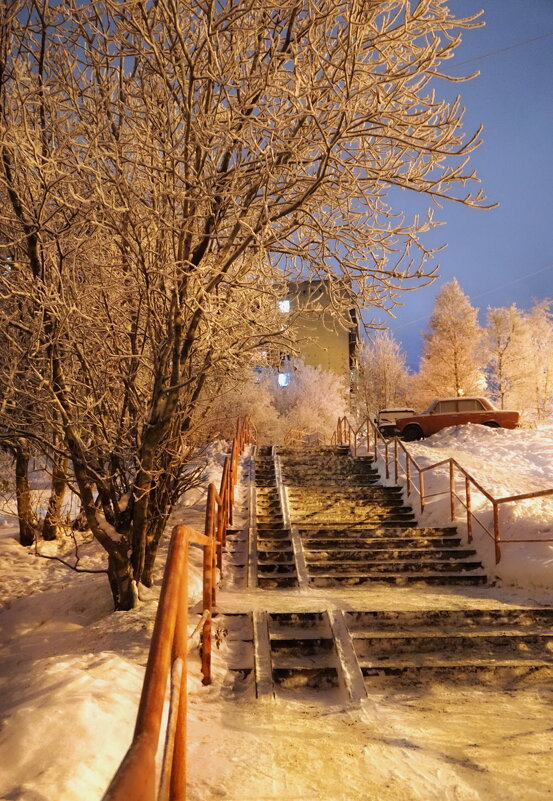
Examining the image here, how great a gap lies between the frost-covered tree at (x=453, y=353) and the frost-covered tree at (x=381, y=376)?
8.19 metres

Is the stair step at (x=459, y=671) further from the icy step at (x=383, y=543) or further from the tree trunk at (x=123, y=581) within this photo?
the icy step at (x=383, y=543)

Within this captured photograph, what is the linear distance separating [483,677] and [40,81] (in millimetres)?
6147

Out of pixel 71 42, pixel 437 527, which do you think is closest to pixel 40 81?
pixel 71 42

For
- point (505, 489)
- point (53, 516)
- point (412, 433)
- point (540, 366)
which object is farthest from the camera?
point (540, 366)

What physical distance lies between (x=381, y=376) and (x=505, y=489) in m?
34.0

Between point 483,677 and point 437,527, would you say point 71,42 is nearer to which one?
point 483,677

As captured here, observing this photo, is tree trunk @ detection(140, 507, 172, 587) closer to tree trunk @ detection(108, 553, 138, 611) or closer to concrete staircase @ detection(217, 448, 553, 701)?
tree trunk @ detection(108, 553, 138, 611)

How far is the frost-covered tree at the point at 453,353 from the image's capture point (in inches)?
1292

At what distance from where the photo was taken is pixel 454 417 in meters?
18.9

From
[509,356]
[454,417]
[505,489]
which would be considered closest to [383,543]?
[505,489]

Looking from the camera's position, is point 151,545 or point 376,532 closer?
point 151,545

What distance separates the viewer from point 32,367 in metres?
4.40

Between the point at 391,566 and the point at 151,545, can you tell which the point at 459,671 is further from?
the point at 151,545

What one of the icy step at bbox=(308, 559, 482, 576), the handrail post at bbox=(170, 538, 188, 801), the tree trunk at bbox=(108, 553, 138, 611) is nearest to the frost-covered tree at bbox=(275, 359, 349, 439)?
the icy step at bbox=(308, 559, 482, 576)
